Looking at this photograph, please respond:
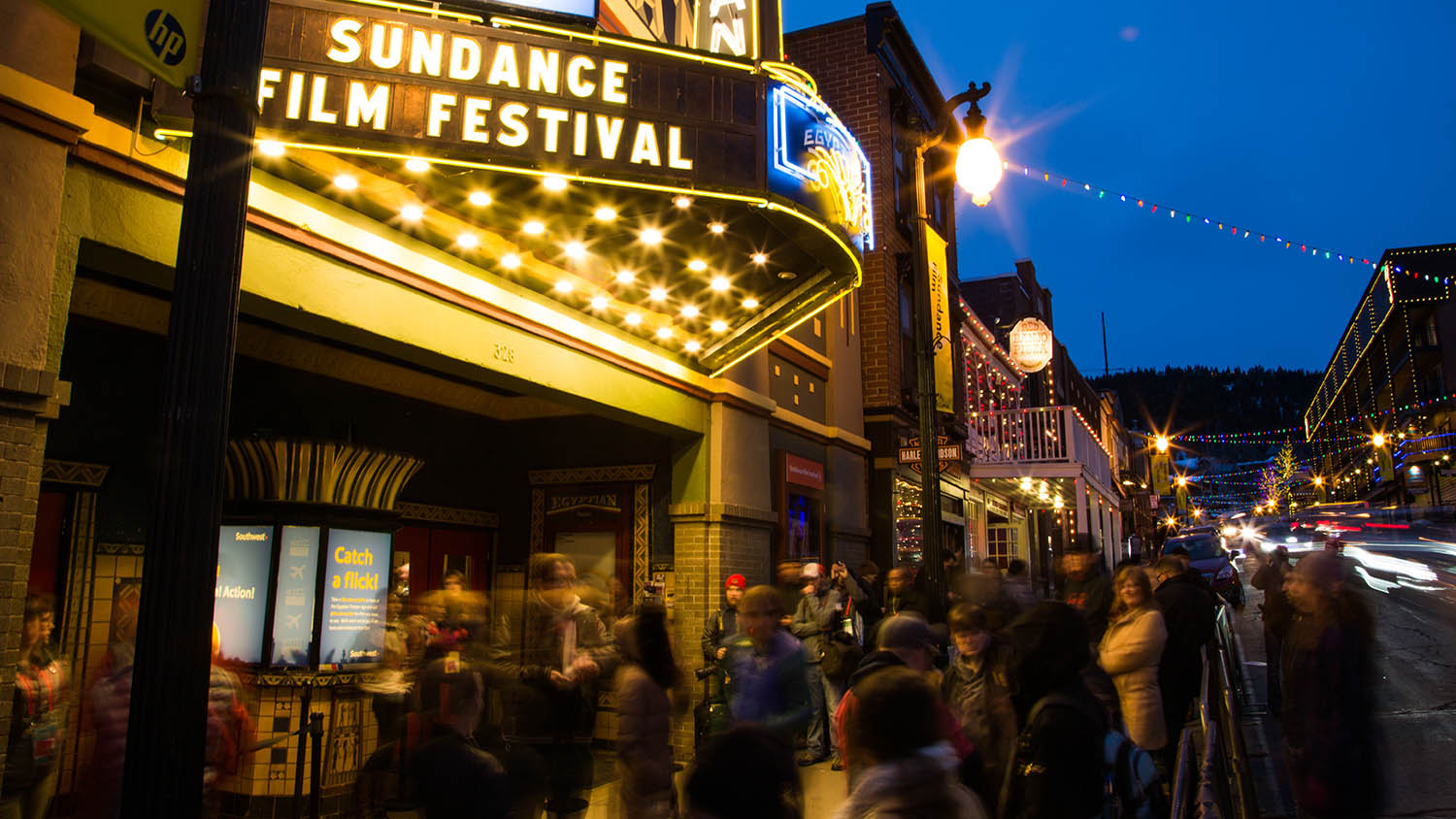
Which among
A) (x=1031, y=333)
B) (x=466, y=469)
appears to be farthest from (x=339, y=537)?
(x=1031, y=333)

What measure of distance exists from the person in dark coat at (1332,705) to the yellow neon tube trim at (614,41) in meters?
5.08

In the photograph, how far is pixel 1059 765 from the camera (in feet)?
11.3

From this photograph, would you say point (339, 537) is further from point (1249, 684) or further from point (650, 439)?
point (1249, 684)

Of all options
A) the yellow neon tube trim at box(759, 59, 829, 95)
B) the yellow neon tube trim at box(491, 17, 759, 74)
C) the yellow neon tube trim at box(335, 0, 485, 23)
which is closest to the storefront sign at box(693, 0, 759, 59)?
the yellow neon tube trim at box(759, 59, 829, 95)

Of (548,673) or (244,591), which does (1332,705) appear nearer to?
(548,673)

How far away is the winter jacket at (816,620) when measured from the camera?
30.5 ft

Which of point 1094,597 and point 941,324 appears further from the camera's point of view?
point 941,324

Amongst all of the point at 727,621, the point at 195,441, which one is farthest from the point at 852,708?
the point at 727,621

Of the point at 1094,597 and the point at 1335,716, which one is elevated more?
the point at 1094,597

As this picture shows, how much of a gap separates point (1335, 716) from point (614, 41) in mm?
5894

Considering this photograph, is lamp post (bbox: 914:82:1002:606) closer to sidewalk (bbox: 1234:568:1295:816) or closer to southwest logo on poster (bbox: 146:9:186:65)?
sidewalk (bbox: 1234:568:1295:816)

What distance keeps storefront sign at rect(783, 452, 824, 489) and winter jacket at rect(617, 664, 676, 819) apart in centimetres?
842

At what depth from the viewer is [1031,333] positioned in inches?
780

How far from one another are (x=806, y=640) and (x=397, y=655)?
148 inches
